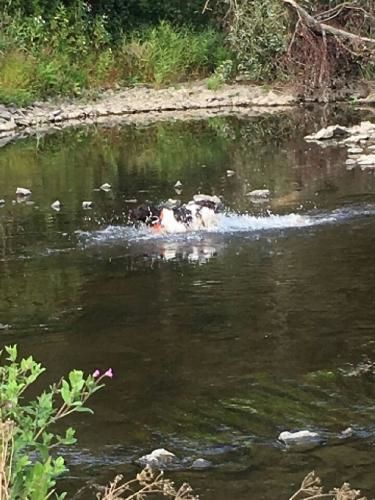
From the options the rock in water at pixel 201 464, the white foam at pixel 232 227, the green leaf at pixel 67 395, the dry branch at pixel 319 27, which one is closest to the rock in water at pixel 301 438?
the rock in water at pixel 201 464

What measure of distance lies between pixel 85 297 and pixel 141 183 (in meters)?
5.68

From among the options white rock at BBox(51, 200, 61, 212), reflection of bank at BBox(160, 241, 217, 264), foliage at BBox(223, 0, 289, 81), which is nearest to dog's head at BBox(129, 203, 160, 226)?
reflection of bank at BBox(160, 241, 217, 264)

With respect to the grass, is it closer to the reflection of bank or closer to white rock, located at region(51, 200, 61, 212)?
white rock, located at region(51, 200, 61, 212)

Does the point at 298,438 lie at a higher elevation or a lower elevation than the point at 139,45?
lower

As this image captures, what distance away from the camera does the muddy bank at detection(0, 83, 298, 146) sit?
21.4m

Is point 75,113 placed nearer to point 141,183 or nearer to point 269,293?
point 141,183

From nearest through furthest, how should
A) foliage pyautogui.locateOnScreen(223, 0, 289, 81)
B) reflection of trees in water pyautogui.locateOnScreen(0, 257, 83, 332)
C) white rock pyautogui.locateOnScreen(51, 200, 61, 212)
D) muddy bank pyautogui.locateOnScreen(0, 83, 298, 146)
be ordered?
reflection of trees in water pyautogui.locateOnScreen(0, 257, 83, 332)
white rock pyautogui.locateOnScreen(51, 200, 61, 212)
muddy bank pyautogui.locateOnScreen(0, 83, 298, 146)
foliage pyautogui.locateOnScreen(223, 0, 289, 81)

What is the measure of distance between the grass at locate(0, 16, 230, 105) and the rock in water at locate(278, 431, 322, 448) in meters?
17.7

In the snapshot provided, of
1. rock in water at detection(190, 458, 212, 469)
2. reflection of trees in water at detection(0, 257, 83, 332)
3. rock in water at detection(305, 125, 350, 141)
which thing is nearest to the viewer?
rock in water at detection(190, 458, 212, 469)

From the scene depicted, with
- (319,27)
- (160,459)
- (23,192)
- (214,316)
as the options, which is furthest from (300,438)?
(319,27)

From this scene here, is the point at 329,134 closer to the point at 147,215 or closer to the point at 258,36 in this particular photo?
the point at 258,36

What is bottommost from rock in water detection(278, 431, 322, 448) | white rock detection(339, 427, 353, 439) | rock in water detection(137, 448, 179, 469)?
rock in water detection(137, 448, 179, 469)

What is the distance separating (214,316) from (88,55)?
1855 cm

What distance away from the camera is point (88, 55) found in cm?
2481
